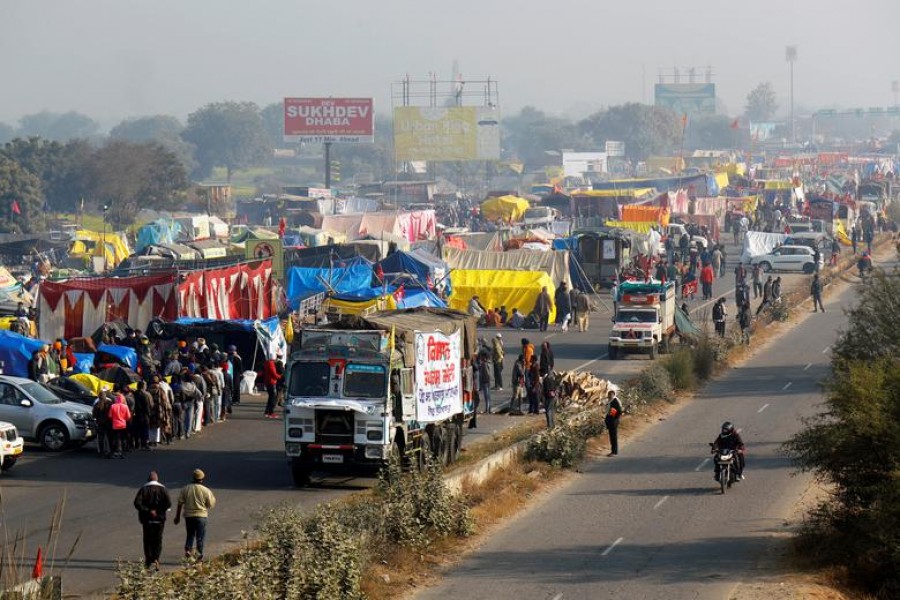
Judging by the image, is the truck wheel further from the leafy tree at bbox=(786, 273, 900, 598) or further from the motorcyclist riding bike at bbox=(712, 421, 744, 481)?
the leafy tree at bbox=(786, 273, 900, 598)

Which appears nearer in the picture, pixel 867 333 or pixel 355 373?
pixel 355 373

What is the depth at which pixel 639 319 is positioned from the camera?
38.8 m

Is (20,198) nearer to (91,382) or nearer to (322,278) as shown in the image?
(322,278)

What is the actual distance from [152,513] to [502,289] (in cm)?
2858

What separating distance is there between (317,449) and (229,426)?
683 cm

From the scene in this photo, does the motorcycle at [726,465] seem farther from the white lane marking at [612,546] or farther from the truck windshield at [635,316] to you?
the truck windshield at [635,316]

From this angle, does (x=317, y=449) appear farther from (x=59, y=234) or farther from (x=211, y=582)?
(x=59, y=234)

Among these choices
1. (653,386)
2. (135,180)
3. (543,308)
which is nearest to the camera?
(653,386)

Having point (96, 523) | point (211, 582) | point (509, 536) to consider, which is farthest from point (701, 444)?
point (211, 582)

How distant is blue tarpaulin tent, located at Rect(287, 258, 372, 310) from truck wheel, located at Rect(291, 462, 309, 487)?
64.5ft

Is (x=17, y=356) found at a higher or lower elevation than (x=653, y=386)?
higher

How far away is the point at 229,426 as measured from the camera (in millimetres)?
28016

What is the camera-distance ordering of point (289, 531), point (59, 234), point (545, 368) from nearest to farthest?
point (289, 531), point (545, 368), point (59, 234)

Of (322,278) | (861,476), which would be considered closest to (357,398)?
(861,476)
